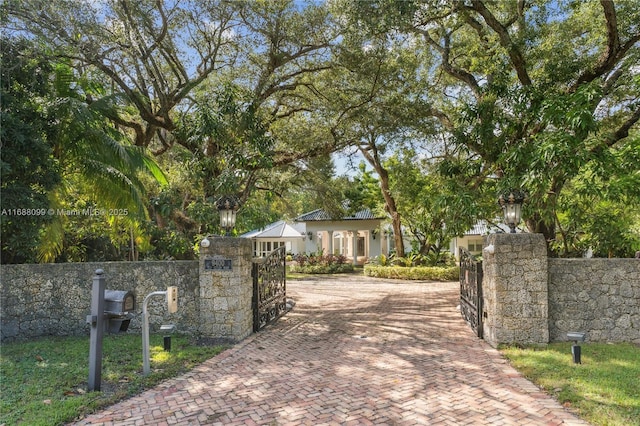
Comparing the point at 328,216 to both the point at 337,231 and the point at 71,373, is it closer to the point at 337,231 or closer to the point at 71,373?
the point at 337,231

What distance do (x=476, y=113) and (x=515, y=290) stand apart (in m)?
3.93

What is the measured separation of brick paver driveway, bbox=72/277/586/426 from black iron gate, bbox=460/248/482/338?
0.29 metres

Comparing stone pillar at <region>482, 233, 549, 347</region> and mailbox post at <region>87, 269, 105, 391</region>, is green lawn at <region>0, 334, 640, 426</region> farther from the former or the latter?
stone pillar at <region>482, 233, 549, 347</region>

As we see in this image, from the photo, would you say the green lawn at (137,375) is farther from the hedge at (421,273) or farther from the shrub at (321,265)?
the shrub at (321,265)

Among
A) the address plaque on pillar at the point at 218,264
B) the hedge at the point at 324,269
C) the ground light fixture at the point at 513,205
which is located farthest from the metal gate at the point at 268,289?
the hedge at the point at 324,269

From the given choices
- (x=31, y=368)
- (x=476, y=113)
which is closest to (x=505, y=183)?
(x=476, y=113)

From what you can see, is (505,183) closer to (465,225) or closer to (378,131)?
(465,225)

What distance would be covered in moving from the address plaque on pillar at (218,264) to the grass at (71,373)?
1374 millimetres

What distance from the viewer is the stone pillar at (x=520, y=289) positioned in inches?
270

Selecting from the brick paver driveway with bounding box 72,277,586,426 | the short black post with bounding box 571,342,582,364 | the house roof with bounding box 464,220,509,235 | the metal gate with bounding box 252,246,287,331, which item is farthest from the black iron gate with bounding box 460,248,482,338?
the metal gate with bounding box 252,246,287,331

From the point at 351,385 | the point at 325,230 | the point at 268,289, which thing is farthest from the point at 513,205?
the point at 325,230

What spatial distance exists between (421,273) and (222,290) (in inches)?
541

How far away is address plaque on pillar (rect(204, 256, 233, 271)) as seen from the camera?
7469 millimetres

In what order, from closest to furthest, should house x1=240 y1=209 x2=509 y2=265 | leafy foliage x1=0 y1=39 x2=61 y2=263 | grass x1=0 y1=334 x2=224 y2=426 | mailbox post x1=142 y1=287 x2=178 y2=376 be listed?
grass x1=0 y1=334 x2=224 y2=426 → mailbox post x1=142 y1=287 x2=178 y2=376 → leafy foliage x1=0 y1=39 x2=61 y2=263 → house x1=240 y1=209 x2=509 y2=265
